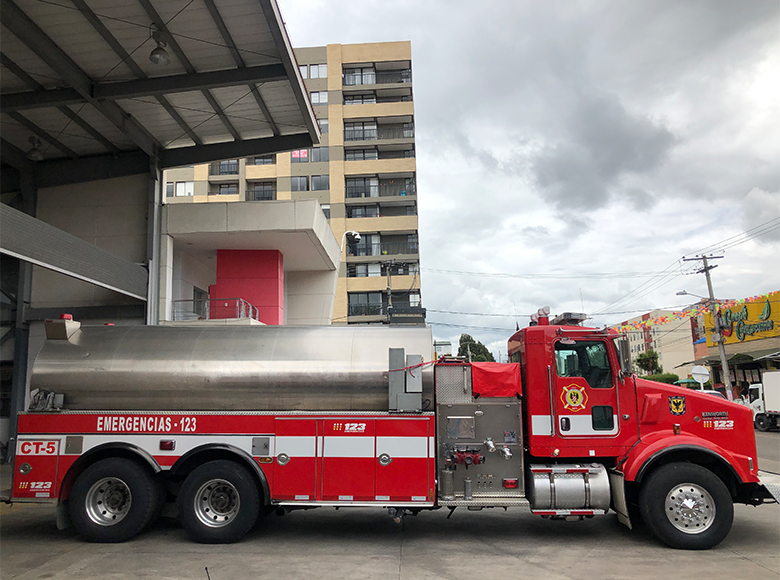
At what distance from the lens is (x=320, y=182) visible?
57.9 m

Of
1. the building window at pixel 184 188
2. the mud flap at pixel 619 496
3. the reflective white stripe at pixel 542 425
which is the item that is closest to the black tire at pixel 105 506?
the reflective white stripe at pixel 542 425

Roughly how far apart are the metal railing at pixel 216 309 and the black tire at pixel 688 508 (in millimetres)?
17140

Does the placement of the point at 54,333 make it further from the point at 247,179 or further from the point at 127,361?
the point at 247,179

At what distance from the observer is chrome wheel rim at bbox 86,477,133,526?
27.9 feet

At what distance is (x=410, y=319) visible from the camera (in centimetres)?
1027

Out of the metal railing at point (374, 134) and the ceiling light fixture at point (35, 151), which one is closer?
the ceiling light fixture at point (35, 151)

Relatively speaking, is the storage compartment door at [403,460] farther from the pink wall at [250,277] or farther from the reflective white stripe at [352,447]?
the pink wall at [250,277]

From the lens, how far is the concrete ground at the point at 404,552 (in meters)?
7.01

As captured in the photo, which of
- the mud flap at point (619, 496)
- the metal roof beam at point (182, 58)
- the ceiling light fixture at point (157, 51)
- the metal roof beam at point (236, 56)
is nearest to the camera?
the mud flap at point (619, 496)

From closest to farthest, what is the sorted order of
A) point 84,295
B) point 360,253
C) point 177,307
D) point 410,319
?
point 410,319
point 84,295
point 177,307
point 360,253

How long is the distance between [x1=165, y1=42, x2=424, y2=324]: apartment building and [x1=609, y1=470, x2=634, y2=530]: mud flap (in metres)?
47.4

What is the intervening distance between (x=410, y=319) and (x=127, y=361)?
4.72m

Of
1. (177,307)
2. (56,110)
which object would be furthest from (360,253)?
(56,110)

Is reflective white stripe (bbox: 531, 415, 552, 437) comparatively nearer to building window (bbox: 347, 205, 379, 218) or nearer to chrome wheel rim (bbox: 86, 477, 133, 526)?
chrome wheel rim (bbox: 86, 477, 133, 526)
